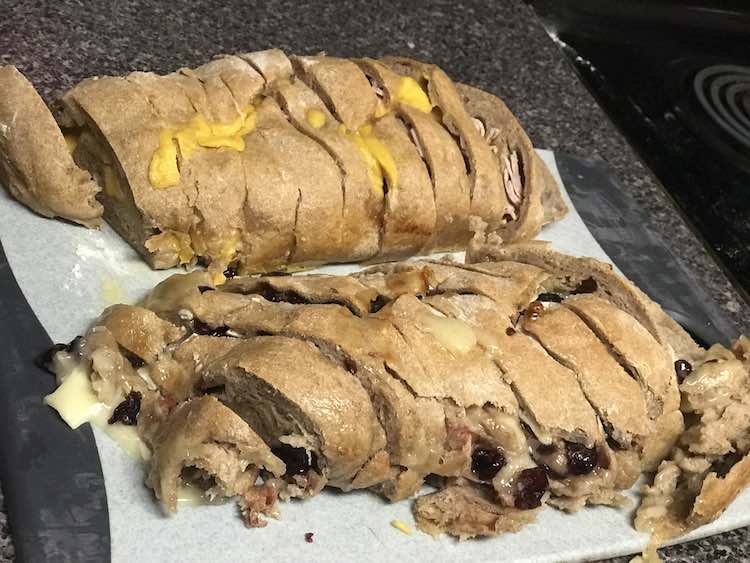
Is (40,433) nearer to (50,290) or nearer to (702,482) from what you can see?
(50,290)

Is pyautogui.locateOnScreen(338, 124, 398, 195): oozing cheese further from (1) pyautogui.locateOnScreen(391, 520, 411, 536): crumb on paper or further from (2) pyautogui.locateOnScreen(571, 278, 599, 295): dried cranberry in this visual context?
(1) pyautogui.locateOnScreen(391, 520, 411, 536): crumb on paper

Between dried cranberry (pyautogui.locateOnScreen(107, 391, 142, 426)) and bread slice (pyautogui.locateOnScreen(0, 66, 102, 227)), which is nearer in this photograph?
dried cranberry (pyautogui.locateOnScreen(107, 391, 142, 426))

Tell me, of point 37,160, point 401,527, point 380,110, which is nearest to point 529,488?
point 401,527

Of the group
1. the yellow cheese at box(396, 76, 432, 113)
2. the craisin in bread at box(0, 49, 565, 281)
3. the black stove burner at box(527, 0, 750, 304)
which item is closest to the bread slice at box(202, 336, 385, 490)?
the craisin in bread at box(0, 49, 565, 281)

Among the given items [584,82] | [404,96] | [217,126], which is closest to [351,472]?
[217,126]

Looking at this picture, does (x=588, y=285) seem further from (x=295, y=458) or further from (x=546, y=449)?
(x=295, y=458)
